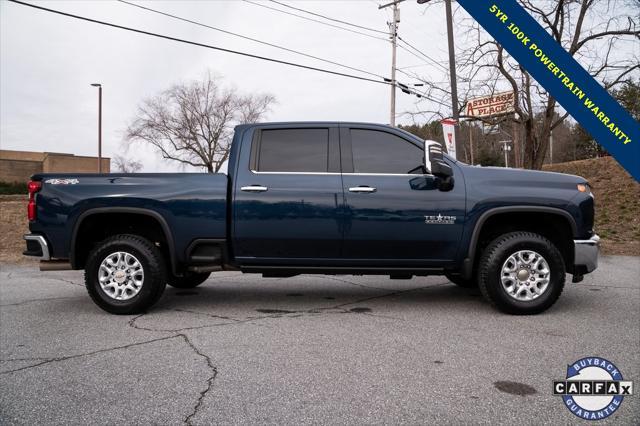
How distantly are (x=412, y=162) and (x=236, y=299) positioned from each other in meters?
2.67

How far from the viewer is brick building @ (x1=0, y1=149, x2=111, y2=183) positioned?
46688mm

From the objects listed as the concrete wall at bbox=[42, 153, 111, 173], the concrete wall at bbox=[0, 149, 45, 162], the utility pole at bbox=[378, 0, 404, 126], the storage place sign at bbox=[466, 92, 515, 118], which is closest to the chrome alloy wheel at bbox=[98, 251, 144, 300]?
the storage place sign at bbox=[466, 92, 515, 118]

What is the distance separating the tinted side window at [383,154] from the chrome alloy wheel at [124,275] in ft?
8.42

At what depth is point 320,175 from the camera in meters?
5.14

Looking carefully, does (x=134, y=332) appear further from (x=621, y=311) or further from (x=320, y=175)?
(x=621, y=311)

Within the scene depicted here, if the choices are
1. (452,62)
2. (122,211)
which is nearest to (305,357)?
(122,211)

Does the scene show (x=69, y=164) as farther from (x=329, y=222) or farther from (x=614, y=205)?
(x=329, y=222)

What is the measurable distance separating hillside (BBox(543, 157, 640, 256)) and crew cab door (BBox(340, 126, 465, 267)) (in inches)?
304

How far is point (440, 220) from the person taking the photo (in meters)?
5.01

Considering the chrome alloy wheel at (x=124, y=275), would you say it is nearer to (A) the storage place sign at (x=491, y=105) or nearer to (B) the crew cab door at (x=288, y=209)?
(B) the crew cab door at (x=288, y=209)

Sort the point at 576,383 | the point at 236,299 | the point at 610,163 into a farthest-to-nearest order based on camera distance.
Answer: the point at 610,163 < the point at 236,299 < the point at 576,383

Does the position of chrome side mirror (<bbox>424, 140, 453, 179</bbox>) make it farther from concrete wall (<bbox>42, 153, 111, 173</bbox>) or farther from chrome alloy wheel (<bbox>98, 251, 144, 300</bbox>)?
concrete wall (<bbox>42, 153, 111, 173</bbox>)

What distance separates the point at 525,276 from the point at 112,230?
14.8ft

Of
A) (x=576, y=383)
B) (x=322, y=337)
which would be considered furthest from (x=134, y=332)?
(x=576, y=383)
